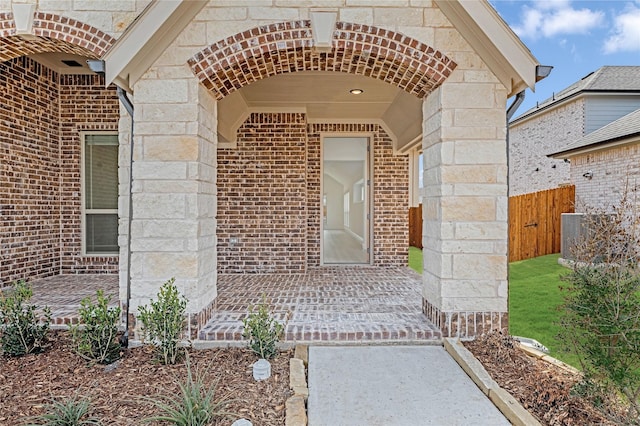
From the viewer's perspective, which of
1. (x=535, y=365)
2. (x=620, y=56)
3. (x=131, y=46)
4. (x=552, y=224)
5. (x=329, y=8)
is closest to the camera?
(x=535, y=365)

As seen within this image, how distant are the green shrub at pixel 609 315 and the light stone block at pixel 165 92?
12.6 feet

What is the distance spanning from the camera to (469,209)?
12.7 feet

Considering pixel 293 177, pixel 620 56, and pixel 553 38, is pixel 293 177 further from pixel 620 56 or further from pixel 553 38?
pixel 620 56

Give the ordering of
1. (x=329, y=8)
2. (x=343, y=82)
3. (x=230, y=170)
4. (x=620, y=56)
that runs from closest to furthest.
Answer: (x=329, y=8) < (x=343, y=82) < (x=230, y=170) < (x=620, y=56)

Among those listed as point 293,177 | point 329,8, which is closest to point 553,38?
point 293,177

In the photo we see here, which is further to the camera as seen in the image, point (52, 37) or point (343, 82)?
point (343, 82)

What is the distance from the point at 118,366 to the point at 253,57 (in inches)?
127

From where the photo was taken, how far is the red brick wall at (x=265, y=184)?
7.62 metres

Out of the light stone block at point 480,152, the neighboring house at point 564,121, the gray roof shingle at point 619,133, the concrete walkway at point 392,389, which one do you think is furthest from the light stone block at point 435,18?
the neighboring house at point 564,121

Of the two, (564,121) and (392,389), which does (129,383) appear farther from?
(564,121)

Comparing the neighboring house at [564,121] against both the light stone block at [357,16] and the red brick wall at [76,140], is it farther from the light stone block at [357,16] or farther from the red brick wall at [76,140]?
the red brick wall at [76,140]

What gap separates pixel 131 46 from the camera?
140 inches

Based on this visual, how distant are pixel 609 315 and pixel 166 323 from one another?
355 cm

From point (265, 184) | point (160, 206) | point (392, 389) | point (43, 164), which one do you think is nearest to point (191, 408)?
point (392, 389)
